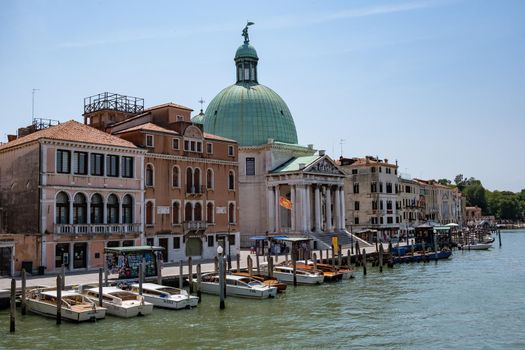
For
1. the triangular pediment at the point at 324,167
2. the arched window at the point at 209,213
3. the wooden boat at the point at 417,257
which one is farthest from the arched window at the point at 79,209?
the triangular pediment at the point at 324,167

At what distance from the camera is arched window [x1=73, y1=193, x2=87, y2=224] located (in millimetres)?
36969

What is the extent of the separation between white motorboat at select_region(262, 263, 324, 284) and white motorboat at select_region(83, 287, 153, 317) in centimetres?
1198

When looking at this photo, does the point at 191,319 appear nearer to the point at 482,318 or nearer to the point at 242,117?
the point at 482,318

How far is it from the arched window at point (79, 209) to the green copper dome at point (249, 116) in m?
27.3

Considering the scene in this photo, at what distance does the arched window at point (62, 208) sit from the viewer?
36.2 metres

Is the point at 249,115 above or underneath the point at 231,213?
above

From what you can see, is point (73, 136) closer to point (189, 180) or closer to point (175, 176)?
point (175, 176)

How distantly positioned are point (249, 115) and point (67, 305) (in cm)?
4072

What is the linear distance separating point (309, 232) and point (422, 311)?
1261 inches

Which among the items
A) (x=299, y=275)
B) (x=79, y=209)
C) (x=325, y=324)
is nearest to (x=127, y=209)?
(x=79, y=209)

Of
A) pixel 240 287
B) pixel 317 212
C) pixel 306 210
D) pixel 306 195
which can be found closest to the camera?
pixel 240 287

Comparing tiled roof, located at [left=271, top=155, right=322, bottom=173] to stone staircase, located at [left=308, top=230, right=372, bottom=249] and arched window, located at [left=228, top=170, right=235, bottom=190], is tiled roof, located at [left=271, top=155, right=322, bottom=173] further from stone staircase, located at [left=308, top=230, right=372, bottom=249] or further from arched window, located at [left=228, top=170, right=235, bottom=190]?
arched window, located at [left=228, top=170, right=235, bottom=190]

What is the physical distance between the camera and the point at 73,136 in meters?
37.2

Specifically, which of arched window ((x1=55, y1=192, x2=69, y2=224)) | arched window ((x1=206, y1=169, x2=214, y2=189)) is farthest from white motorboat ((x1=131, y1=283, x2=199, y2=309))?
arched window ((x1=206, y1=169, x2=214, y2=189))
